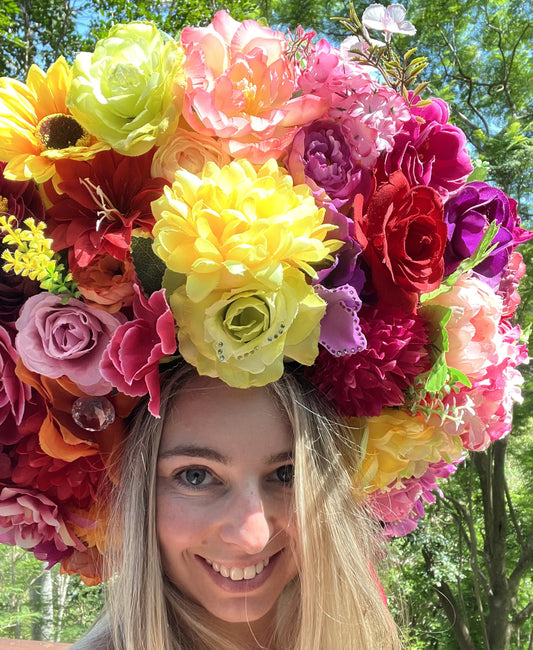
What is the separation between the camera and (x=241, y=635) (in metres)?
1.98

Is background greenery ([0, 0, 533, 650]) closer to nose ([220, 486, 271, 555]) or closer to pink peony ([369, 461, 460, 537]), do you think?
pink peony ([369, 461, 460, 537])

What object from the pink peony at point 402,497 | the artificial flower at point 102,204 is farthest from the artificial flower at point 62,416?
the pink peony at point 402,497

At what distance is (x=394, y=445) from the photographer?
181 centimetres

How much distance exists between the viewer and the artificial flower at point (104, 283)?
1516 mm

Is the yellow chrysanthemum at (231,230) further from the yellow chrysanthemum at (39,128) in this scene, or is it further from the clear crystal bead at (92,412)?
the clear crystal bead at (92,412)

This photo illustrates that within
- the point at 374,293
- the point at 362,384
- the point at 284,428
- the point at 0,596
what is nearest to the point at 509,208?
the point at 374,293

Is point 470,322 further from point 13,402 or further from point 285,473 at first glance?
point 13,402

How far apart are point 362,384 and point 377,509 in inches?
27.4

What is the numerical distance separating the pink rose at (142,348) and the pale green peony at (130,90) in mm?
364

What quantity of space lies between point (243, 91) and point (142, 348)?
0.66 meters

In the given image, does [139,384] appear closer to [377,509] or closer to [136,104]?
[136,104]

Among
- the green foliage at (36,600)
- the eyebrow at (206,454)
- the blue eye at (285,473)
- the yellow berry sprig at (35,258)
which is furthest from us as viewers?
the green foliage at (36,600)

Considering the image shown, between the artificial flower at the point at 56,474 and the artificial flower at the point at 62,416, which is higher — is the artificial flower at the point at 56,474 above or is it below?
below

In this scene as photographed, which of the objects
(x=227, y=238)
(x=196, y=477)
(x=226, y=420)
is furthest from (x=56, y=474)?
(x=227, y=238)
